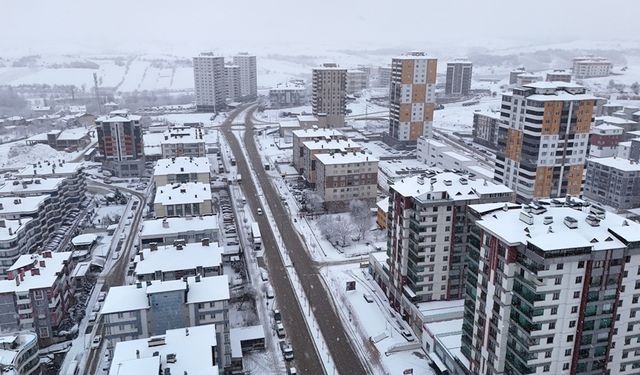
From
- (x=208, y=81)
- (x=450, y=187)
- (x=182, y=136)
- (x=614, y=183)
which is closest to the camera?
(x=450, y=187)

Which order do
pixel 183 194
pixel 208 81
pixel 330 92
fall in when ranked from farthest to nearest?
1. pixel 208 81
2. pixel 330 92
3. pixel 183 194

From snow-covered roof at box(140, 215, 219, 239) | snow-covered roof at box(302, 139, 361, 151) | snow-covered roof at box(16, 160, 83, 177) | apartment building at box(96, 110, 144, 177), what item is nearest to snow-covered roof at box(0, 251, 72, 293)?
snow-covered roof at box(140, 215, 219, 239)

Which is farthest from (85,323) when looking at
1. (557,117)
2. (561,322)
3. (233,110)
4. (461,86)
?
(461,86)

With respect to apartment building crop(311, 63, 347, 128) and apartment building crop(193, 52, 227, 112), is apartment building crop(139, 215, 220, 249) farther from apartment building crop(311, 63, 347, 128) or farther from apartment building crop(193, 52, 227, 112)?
apartment building crop(193, 52, 227, 112)

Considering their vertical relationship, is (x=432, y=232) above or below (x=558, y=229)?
below

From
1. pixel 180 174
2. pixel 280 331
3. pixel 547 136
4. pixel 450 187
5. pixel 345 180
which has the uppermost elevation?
pixel 547 136

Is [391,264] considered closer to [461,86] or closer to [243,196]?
[243,196]

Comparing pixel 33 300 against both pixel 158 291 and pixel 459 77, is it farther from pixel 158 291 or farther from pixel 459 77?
pixel 459 77

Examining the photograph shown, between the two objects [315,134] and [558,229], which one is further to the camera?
[315,134]

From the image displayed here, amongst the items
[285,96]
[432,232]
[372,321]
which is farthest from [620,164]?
[285,96]
